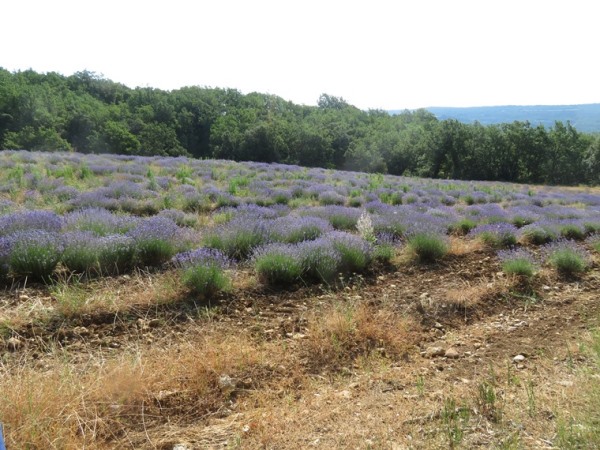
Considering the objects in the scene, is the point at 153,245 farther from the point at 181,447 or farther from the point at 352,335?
the point at 181,447

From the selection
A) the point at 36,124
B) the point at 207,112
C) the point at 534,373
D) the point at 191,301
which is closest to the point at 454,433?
the point at 534,373

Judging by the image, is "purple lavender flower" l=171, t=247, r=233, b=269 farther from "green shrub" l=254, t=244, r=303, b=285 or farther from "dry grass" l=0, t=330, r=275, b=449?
"dry grass" l=0, t=330, r=275, b=449

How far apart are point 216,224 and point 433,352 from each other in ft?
14.0

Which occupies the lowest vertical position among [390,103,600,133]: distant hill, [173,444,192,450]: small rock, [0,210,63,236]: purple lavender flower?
[173,444,192,450]: small rock

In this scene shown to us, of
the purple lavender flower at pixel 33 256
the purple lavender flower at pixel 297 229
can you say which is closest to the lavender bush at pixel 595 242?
the purple lavender flower at pixel 297 229

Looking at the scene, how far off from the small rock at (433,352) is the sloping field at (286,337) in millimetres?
22

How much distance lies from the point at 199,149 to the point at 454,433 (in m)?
62.9

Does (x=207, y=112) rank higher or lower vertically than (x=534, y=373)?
higher

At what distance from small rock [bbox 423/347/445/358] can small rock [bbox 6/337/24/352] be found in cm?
334

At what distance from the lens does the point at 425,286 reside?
17.5 ft

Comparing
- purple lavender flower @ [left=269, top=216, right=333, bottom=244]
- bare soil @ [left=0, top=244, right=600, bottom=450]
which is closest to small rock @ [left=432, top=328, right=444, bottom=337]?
bare soil @ [left=0, top=244, right=600, bottom=450]

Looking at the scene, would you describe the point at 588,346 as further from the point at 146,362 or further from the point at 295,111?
the point at 295,111

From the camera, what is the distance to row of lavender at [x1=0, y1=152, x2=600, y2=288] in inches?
187

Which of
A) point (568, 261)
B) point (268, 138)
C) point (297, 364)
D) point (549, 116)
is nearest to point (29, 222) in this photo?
point (297, 364)
